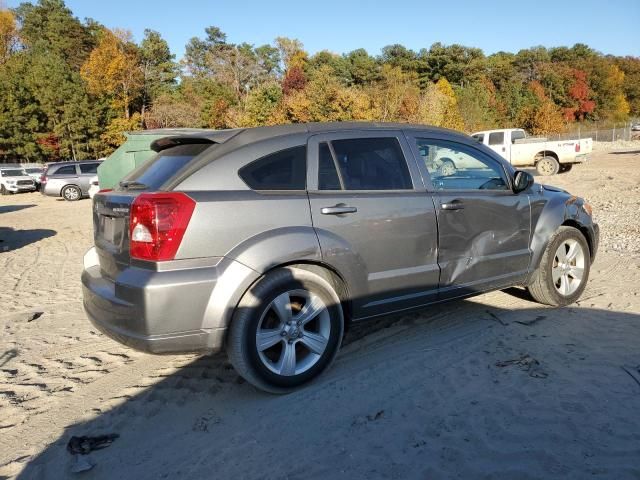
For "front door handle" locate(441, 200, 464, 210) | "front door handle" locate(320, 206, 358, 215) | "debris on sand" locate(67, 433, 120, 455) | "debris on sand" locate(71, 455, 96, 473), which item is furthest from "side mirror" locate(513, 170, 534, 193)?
"debris on sand" locate(71, 455, 96, 473)

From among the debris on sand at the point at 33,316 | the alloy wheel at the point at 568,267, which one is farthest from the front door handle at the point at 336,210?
the debris on sand at the point at 33,316

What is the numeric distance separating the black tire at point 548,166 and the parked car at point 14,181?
2518 cm

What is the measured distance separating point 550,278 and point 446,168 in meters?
1.56

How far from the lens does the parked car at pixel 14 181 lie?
26.0m

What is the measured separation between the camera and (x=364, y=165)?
3707mm

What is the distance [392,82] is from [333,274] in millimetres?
34774

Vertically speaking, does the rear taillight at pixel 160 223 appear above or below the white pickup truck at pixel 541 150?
below

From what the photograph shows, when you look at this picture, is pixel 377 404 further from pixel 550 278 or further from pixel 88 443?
pixel 550 278

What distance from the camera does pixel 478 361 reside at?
3.66 meters

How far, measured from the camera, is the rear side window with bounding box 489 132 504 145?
22156 mm

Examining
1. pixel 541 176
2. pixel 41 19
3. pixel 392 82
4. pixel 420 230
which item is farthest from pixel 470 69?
pixel 420 230

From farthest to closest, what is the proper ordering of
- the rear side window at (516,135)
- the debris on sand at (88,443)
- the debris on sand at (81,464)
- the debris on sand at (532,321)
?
the rear side window at (516,135) < the debris on sand at (532,321) < the debris on sand at (88,443) < the debris on sand at (81,464)

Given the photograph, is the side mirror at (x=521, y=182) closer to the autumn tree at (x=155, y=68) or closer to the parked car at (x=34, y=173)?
the parked car at (x=34, y=173)

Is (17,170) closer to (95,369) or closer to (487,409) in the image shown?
(95,369)
